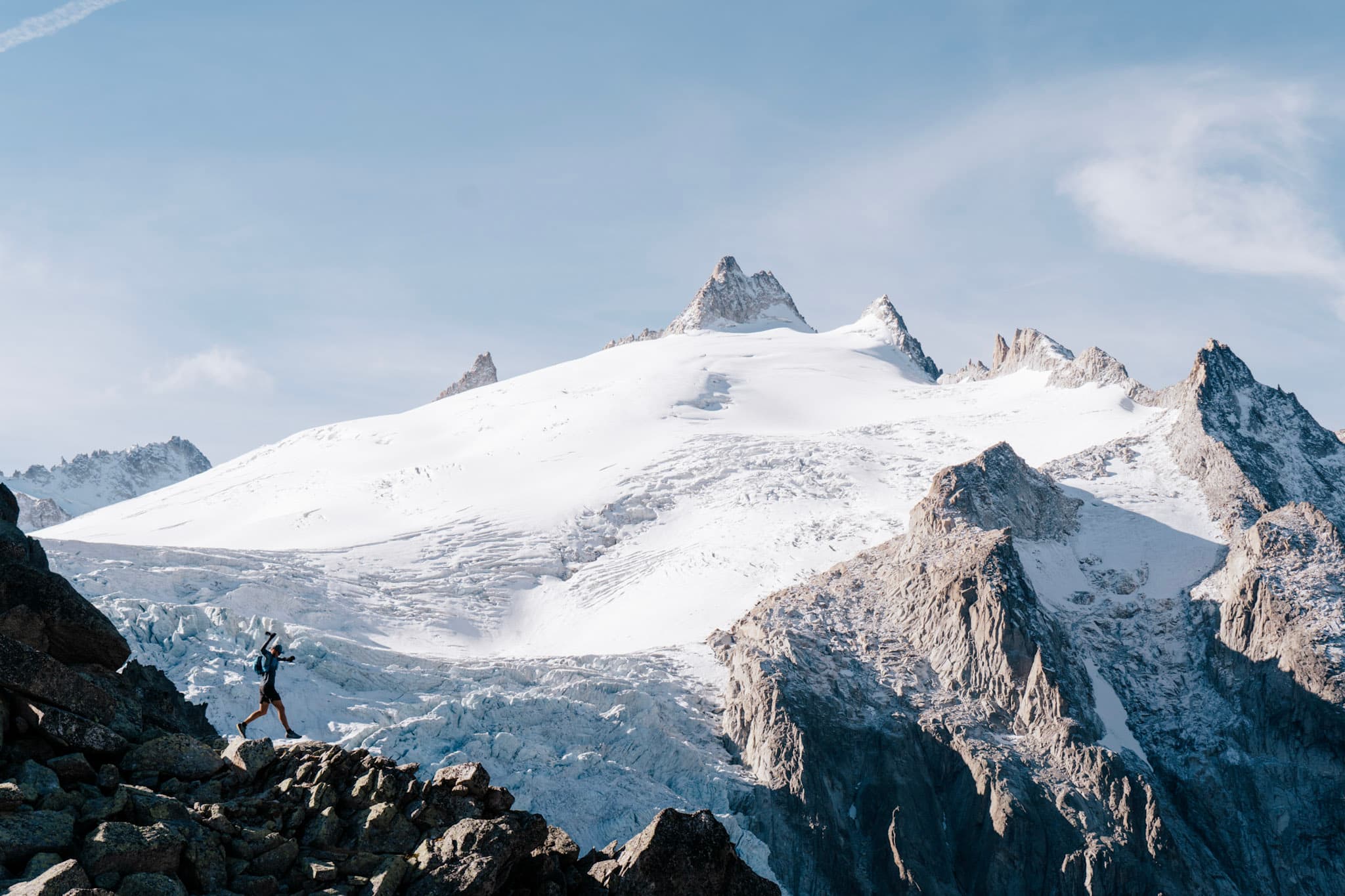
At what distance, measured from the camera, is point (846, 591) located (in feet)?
257

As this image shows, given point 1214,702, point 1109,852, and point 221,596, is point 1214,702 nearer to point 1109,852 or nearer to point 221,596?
point 1109,852

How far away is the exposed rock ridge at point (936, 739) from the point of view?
59.5m

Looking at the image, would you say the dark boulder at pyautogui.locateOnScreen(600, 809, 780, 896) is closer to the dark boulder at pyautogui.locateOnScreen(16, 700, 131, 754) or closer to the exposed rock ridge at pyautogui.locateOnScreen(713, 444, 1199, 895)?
the dark boulder at pyautogui.locateOnScreen(16, 700, 131, 754)

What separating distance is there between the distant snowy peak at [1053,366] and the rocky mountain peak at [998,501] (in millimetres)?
34067

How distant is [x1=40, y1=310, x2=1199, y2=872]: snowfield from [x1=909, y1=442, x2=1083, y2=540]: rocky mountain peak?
253cm

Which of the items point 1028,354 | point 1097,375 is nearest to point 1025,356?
point 1028,354

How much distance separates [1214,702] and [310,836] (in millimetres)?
65511

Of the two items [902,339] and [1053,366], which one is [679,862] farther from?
[902,339]

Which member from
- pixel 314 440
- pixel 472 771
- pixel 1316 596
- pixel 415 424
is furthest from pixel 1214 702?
pixel 314 440

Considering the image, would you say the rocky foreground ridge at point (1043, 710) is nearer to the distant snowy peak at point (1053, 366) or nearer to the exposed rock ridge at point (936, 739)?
the exposed rock ridge at point (936, 739)

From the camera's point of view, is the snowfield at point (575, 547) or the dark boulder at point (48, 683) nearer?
the dark boulder at point (48, 683)

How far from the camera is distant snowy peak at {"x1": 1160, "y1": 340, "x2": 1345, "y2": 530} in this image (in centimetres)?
8756

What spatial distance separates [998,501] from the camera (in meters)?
84.9

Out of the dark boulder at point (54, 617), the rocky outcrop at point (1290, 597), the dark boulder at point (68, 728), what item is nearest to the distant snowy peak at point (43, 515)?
the rocky outcrop at point (1290, 597)
